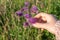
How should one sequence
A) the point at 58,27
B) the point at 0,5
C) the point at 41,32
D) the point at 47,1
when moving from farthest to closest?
1. the point at 47,1
2. the point at 0,5
3. the point at 41,32
4. the point at 58,27

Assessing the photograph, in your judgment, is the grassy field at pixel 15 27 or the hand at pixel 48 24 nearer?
the hand at pixel 48 24

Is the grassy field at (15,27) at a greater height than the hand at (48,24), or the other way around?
the hand at (48,24)

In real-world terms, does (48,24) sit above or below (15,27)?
above

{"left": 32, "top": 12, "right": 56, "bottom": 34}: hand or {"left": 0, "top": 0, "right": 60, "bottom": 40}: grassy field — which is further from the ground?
{"left": 32, "top": 12, "right": 56, "bottom": 34}: hand

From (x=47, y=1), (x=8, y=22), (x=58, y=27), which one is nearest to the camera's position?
(x=58, y=27)

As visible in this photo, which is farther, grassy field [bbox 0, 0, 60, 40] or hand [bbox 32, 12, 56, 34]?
grassy field [bbox 0, 0, 60, 40]

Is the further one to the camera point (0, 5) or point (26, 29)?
point (0, 5)

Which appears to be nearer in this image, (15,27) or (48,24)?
(48,24)

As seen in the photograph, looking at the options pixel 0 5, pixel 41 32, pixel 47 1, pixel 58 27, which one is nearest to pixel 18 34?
pixel 41 32

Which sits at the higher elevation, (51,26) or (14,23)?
(51,26)

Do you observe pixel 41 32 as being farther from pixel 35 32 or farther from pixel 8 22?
pixel 8 22

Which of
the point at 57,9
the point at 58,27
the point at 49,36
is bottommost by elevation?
the point at 49,36
